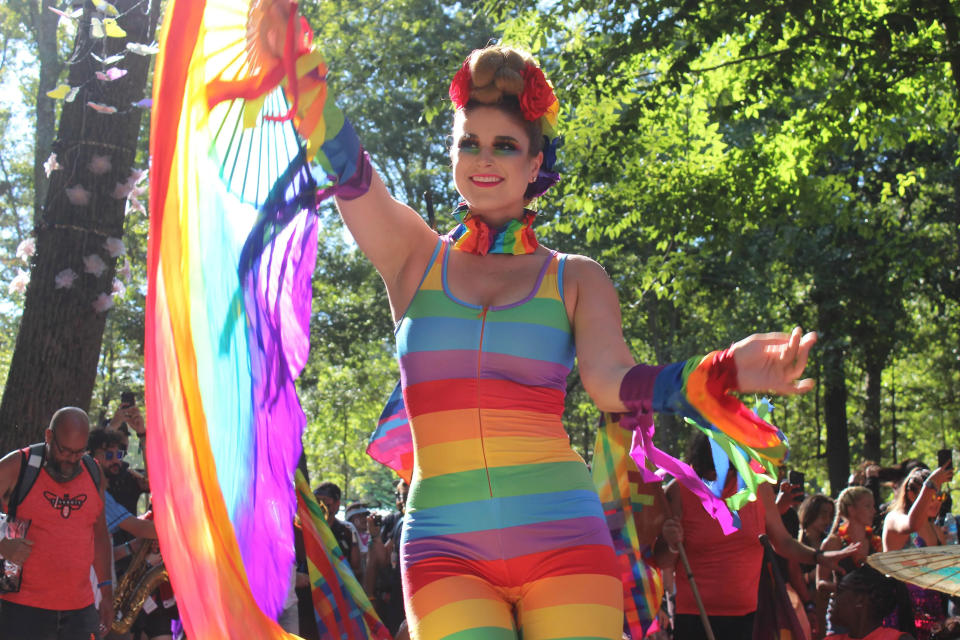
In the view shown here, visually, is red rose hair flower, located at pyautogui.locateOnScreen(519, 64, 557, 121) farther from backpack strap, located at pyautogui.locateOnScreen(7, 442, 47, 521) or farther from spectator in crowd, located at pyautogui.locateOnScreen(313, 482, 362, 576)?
spectator in crowd, located at pyautogui.locateOnScreen(313, 482, 362, 576)

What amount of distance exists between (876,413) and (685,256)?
35.3 feet

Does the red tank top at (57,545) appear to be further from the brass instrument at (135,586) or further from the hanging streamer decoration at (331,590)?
the hanging streamer decoration at (331,590)

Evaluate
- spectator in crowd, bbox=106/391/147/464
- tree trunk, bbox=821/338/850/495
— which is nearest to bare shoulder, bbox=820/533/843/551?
spectator in crowd, bbox=106/391/147/464

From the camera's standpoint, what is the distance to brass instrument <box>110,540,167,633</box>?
7.17 meters

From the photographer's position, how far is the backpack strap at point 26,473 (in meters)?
5.93

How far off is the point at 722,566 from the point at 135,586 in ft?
12.9

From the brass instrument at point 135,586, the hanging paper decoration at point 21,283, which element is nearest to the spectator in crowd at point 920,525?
the brass instrument at point 135,586

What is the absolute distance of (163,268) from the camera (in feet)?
8.38

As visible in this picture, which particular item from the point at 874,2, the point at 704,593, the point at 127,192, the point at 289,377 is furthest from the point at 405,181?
the point at 289,377

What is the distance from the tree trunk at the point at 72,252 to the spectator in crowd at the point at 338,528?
8.01ft

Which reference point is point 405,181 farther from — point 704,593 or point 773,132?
point 704,593

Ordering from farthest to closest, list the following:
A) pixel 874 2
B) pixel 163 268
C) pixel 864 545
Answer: pixel 874 2
pixel 864 545
pixel 163 268

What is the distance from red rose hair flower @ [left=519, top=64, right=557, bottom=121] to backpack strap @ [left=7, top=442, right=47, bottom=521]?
4.24 meters

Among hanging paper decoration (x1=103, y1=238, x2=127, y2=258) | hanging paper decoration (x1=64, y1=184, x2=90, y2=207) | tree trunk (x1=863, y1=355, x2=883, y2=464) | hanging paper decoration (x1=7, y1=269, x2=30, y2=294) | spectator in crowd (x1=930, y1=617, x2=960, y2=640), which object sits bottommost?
spectator in crowd (x1=930, y1=617, x2=960, y2=640)
